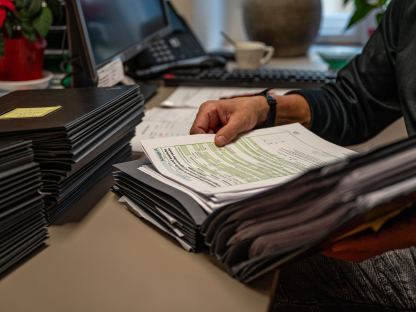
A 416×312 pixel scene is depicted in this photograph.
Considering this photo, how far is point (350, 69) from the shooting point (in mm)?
1130

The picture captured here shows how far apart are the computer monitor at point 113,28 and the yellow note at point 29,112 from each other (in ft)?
1.05

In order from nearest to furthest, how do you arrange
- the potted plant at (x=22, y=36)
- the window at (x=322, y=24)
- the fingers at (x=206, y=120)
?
the fingers at (x=206, y=120) → the potted plant at (x=22, y=36) → the window at (x=322, y=24)

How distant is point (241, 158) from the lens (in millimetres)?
737

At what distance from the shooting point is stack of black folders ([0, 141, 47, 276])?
0.53m

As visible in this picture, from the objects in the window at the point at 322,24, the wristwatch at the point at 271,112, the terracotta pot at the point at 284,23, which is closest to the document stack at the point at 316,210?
the wristwatch at the point at 271,112

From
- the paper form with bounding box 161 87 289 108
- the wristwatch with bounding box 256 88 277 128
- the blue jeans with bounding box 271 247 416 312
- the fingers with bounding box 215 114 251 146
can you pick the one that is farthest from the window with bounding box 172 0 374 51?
the blue jeans with bounding box 271 247 416 312

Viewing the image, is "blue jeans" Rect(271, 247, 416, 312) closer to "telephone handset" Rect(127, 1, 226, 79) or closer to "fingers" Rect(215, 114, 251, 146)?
"fingers" Rect(215, 114, 251, 146)

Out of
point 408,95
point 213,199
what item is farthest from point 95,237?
point 408,95

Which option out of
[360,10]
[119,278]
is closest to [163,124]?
[119,278]

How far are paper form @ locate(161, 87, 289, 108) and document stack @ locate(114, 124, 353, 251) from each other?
43 centimetres

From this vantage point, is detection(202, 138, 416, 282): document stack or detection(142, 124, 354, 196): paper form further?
detection(142, 124, 354, 196): paper form

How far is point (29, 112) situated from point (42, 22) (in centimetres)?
53

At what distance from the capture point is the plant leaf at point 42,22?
116 centimetres

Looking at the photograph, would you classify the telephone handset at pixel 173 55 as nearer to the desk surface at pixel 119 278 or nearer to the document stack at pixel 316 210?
the desk surface at pixel 119 278
